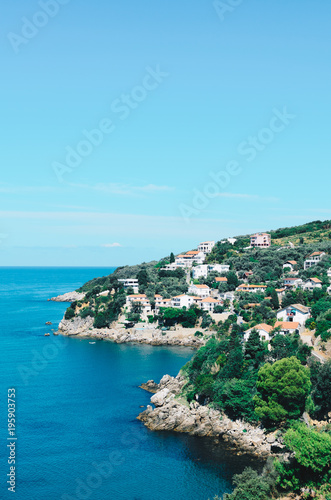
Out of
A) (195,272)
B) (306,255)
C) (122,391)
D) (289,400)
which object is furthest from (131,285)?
(289,400)

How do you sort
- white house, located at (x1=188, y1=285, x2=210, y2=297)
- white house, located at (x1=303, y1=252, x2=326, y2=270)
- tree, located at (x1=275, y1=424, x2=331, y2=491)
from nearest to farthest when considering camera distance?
tree, located at (x1=275, y1=424, x2=331, y2=491)
white house, located at (x1=188, y1=285, x2=210, y2=297)
white house, located at (x1=303, y1=252, x2=326, y2=270)

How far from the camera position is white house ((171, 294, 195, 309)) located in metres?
73.1

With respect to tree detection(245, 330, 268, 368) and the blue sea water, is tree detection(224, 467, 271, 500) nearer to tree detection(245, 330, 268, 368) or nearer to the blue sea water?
the blue sea water

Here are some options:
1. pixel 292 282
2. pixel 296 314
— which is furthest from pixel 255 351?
pixel 292 282

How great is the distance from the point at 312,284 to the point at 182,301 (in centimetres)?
1981

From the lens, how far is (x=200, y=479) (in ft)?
94.9

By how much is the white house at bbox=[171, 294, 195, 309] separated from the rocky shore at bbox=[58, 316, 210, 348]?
5198 mm

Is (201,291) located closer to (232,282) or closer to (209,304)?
(232,282)

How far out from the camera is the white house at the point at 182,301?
7306cm

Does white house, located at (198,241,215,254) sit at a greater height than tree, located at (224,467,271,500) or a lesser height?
greater

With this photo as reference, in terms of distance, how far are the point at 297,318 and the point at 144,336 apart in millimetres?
24865

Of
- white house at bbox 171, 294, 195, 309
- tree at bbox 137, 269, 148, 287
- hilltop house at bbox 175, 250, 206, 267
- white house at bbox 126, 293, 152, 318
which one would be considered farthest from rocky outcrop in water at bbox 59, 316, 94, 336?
hilltop house at bbox 175, 250, 206, 267

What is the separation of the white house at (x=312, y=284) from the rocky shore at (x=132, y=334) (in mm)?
15457

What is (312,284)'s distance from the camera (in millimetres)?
66500
